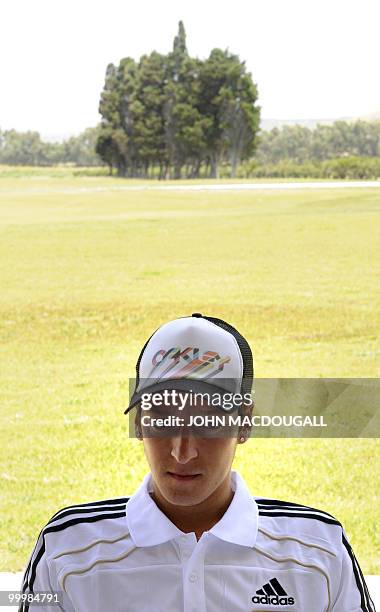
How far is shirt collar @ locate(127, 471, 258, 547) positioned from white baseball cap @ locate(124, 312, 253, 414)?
0.36ft

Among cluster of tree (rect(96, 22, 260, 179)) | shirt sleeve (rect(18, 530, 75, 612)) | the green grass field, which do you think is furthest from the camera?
cluster of tree (rect(96, 22, 260, 179))

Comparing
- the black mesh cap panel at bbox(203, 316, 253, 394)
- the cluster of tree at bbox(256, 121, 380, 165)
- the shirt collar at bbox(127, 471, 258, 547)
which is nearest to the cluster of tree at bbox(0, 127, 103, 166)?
the cluster of tree at bbox(256, 121, 380, 165)

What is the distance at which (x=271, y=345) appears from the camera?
2.66m

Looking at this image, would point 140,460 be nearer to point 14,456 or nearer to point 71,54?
point 14,456

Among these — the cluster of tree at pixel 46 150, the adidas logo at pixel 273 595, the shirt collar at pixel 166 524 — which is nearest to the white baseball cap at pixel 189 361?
the shirt collar at pixel 166 524

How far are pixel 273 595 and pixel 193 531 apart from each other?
110mm

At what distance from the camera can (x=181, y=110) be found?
2668mm

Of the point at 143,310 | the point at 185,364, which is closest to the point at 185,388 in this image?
the point at 185,364

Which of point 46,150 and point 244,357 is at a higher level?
point 46,150

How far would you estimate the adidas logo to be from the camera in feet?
3.06

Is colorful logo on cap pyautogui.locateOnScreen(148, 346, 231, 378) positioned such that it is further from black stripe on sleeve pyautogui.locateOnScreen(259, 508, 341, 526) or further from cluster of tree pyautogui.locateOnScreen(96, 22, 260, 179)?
cluster of tree pyautogui.locateOnScreen(96, 22, 260, 179)

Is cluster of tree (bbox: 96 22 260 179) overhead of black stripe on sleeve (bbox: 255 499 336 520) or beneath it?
overhead

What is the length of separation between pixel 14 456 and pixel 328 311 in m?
1.04

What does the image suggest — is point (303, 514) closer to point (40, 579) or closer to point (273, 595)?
point (273, 595)
